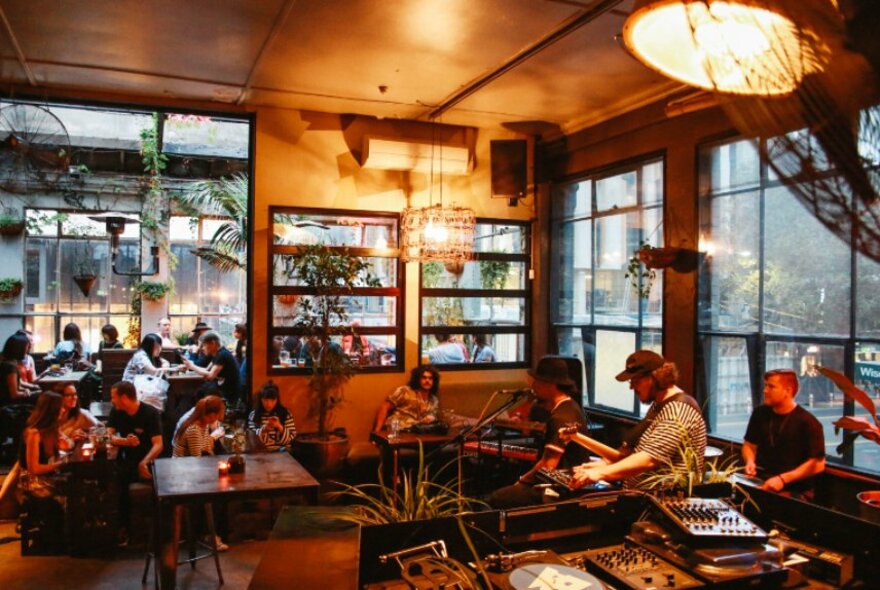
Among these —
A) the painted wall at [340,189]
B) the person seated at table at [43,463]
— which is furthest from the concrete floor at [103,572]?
the painted wall at [340,189]

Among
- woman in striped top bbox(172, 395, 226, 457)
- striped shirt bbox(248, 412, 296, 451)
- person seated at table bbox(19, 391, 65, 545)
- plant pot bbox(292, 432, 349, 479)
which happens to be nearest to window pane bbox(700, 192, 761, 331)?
plant pot bbox(292, 432, 349, 479)

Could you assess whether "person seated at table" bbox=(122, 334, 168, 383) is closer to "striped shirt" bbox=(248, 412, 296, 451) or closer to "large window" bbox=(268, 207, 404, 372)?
"large window" bbox=(268, 207, 404, 372)

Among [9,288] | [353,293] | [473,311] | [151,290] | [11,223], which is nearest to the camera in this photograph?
[353,293]

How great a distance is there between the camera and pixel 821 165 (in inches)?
38.1

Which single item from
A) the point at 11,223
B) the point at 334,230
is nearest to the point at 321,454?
the point at 334,230

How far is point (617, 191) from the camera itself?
6527 millimetres

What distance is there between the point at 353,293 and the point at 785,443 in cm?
392

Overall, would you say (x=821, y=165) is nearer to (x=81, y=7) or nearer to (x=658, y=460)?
(x=658, y=460)

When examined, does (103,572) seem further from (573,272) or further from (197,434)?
(573,272)

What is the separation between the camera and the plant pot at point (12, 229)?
10.6 metres

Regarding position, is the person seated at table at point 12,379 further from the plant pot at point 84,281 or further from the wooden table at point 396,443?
the wooden table at point 396,443

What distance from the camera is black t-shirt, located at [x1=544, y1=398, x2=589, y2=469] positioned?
13.4 feet

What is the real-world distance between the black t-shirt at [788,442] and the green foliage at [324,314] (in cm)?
352

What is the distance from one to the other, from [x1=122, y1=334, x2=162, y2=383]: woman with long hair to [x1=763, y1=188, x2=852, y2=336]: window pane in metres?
6.57
